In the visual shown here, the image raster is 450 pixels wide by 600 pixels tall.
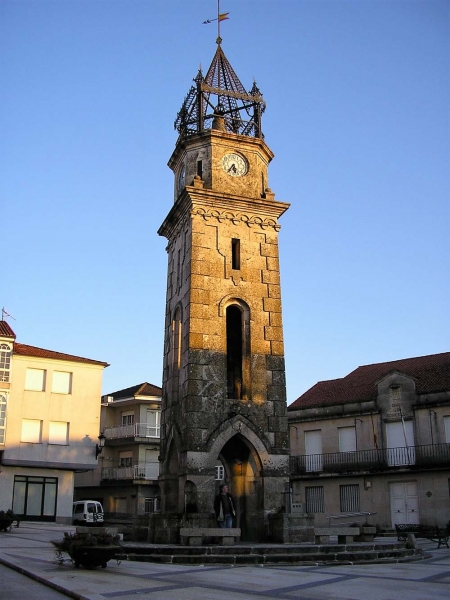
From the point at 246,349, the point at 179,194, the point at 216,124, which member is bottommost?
the point at 246,349

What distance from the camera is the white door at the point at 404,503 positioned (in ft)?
103

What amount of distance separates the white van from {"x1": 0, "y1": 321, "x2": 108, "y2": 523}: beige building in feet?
2.00

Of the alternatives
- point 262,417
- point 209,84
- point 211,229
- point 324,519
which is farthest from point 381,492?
point 209,84

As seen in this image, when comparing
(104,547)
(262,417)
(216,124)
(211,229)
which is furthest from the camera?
(216,124)

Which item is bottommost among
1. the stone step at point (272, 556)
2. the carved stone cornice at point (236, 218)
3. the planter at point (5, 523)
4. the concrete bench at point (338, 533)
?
the stone step at point (272, 556)

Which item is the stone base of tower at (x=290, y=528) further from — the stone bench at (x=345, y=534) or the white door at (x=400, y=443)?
the white door at (x=400, y=443)

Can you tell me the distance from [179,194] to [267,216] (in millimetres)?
3015

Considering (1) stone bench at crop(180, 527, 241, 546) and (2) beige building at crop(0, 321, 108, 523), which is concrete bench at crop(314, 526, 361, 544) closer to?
(1) stone bench at crop(180, 527, 241, 546)

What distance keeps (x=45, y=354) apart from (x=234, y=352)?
1841 cm

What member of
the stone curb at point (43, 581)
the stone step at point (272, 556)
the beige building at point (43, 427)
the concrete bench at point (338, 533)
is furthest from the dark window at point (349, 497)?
the stone curb at point (43, 581)

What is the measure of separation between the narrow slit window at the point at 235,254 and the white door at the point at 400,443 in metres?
16.2

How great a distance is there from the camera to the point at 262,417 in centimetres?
1950

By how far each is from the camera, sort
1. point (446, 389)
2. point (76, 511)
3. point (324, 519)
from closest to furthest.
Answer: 1. point (446, 389)
2. point (324, 519)
3. point (76, 511)

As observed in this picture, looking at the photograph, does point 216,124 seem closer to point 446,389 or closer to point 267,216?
point 267,216
